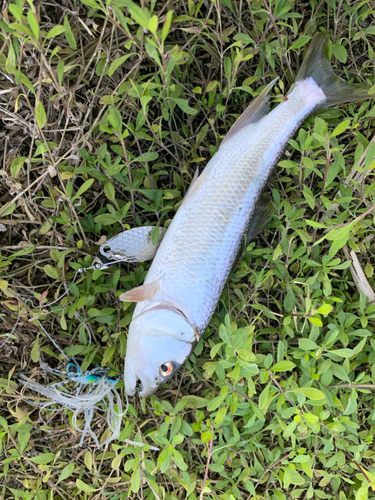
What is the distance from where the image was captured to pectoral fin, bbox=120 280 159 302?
1.66 meters

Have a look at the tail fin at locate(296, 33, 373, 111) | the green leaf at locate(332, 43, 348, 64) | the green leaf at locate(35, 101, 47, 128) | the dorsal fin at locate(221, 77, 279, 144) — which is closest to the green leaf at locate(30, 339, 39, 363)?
the green leaf at locate(35, 101, 47, 128)

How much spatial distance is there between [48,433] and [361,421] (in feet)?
7.33

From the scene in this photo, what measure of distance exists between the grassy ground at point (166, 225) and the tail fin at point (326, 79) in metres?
0.10

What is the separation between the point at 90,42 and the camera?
1850mm

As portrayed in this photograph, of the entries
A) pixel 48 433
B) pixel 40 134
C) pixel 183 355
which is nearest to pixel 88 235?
pixel 40 134

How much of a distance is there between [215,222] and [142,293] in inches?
22.5

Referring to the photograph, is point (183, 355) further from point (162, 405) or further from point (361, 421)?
point (361, 421)

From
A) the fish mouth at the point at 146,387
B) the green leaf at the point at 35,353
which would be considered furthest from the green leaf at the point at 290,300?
the green leaf at the point at 35,353

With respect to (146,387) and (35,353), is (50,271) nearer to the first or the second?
(35,353)

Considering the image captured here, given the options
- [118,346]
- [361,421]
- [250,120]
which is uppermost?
[250,120]

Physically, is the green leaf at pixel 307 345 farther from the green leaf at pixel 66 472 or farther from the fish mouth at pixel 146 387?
the green leaf at pixel 66 472

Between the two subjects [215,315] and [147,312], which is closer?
[147,312]

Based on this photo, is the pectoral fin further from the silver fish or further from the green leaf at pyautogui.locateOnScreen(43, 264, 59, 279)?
the green leaf at pyautogui.locateOnScreen(43, 264, 59, 279)

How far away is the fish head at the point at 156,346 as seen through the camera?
1719 millimetres
